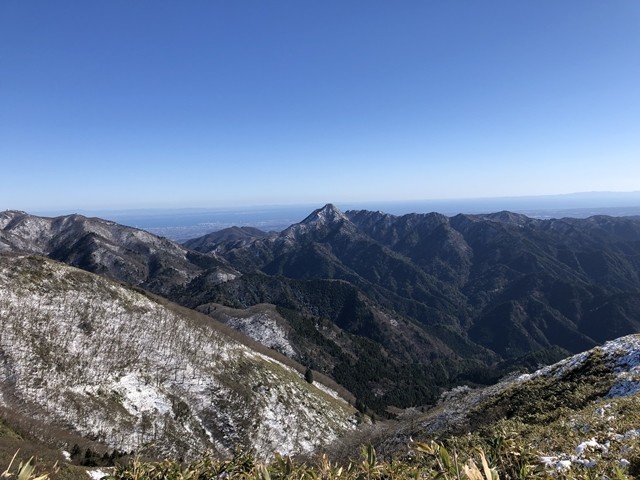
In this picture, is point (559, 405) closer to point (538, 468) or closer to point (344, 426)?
point (538, 468)

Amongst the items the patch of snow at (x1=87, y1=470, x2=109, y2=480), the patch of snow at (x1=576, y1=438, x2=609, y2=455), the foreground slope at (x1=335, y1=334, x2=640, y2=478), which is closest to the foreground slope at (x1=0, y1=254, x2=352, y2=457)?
the patch of snow at (x1=87, y1=470, x2=109, y2=480)

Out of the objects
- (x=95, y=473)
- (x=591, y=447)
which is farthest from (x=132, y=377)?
(x=591, y=447)

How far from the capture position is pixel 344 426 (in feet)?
338

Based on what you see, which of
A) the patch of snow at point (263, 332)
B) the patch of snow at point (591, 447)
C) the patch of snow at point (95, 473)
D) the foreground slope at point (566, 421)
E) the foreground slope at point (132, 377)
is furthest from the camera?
the patch of snow at point (263, 332)

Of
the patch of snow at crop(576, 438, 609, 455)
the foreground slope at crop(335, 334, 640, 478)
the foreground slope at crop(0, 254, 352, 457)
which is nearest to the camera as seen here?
the foreground slope at crop(335, 334, 640, 478)

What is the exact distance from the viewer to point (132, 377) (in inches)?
3127

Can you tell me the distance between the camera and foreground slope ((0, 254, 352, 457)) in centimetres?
6650

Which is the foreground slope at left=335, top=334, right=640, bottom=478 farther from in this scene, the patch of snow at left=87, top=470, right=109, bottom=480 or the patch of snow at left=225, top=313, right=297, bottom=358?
the patch of snow at left=225, top=313, right=297, bottom=358

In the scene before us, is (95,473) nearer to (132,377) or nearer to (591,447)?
(132,377)

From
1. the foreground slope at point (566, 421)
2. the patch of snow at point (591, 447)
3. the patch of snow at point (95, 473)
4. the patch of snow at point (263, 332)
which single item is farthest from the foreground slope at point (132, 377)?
the patch of snow at point (263, 332)

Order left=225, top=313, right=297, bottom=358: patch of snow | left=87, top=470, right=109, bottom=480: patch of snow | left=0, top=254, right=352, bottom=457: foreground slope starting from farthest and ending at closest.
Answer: left=225, top=313, right=297, bottom=358: patch of snow → left=0, top=254, right=352, bottom=457: foreground slope → left=87, top=470, right=109, bottom=480: patch of snow

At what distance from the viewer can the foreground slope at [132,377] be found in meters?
66.5

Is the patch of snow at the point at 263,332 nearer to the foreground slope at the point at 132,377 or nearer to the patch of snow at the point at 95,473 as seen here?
the foreground slope at the point at 132,377

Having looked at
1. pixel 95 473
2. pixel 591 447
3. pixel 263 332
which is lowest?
pixel 263 332
